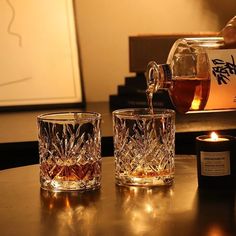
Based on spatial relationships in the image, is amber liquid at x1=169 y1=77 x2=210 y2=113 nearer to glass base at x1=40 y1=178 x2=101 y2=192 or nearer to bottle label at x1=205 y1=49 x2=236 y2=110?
bottle label at x1=205 y1=49 x2=236 y2=110

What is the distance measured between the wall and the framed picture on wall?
0.10m

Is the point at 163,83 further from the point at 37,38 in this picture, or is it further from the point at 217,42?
the point at 37,38

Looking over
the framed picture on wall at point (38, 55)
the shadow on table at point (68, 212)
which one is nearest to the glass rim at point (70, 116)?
the shadow on table at point (68, 212)

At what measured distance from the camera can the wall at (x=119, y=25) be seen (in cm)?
206

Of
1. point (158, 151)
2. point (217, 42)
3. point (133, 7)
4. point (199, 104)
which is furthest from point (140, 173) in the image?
point (133, 7)

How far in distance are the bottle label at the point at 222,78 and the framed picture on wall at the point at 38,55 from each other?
3.44 feet

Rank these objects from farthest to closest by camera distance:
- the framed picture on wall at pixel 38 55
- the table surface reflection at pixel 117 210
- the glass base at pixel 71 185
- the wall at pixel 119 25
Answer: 1. the wall at pixel 119 25
2. the framed picture on wall at pixel 38 55
3. the glass base at pixel 71 185
4. the table surface reflection at pixel 117 210

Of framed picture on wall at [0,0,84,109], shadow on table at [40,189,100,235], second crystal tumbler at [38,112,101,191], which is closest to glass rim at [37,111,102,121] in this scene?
second crystal tumbler at [38,112,101,191]

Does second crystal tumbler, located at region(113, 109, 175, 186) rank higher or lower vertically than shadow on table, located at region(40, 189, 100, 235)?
higher

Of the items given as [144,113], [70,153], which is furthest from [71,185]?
[144,113]

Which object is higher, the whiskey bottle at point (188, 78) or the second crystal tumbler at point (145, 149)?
the whiskey bottle at point (188, 78)

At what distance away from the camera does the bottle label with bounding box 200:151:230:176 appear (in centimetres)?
87

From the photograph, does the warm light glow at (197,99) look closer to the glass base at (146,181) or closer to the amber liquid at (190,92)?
the amber liquid at (190,92)

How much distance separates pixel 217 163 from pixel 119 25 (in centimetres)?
128
